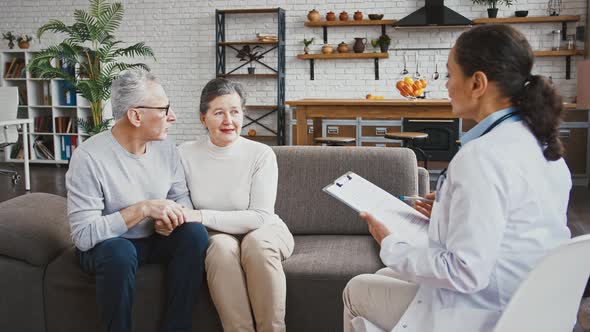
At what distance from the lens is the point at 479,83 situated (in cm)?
138

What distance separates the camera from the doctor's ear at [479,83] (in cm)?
137

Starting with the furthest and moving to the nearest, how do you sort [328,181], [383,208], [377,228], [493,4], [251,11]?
[251,11] < [493,4] < [328,181] < [383,208] < [377,228]

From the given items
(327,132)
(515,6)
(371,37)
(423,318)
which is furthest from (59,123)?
(423,318)

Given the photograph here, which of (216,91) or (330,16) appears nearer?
(216,91)

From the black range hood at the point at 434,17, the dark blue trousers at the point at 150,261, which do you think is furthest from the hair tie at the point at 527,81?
the black range hood at the point at 434,17

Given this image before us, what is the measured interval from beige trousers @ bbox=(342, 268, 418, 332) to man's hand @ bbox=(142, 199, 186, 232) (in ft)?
2.71

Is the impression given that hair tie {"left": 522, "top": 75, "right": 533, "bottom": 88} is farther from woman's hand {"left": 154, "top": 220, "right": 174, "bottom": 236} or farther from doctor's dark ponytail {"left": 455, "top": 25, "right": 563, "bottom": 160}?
woman's hand {"left": 154, "top": 220, "right": 174, "bottom": 236}

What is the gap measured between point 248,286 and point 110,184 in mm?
615

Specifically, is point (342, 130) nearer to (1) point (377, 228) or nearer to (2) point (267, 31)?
(2) point (267, 31)

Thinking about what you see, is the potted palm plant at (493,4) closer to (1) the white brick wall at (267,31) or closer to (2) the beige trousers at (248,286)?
(1) the white brick wall at (267,31)

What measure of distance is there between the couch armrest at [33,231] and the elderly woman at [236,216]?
56 centimetres

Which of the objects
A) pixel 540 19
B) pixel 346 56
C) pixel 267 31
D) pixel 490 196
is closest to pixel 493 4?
pixel 540 19

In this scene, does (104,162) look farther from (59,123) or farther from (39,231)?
(59,123)

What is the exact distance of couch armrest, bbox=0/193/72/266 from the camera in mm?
2338
